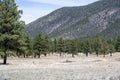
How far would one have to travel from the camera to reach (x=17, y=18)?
56.0m

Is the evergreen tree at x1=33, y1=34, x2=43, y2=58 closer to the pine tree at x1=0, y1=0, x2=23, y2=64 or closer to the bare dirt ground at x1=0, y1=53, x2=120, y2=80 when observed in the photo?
the pine tree at x1=0, y1=0, x2=23, y2=64

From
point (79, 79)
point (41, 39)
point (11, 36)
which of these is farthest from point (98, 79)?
point (41, 39)

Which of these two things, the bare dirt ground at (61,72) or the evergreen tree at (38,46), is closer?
the bare dirt ground at (61,72)

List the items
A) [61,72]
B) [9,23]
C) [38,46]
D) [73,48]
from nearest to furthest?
[61,72] → [9,23] → [38,46] → [73,48]

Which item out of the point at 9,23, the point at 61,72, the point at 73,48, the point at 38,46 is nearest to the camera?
the point at 61,72

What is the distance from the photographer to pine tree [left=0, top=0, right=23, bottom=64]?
54.9 meters

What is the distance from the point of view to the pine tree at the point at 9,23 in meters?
54.9

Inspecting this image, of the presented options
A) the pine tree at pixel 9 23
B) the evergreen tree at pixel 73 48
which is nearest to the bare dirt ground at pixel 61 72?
the pine tree at pixel 9 23

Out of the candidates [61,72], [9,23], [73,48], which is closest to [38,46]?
[73,48]

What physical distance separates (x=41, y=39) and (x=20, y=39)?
61531 millimetres

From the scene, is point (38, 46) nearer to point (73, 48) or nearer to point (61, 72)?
point (73, 48)

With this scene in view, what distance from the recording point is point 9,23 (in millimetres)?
55000

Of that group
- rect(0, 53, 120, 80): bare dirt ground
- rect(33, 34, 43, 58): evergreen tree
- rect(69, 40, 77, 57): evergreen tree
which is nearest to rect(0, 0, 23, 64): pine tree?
rect(0, 53, 120, 80): bare dirt ground

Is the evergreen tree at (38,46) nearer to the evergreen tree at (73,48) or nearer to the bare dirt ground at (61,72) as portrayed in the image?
the evergreen tree at (73,48)
